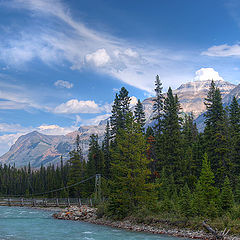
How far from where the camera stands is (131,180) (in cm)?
3503

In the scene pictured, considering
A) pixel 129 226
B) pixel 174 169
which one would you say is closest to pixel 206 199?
pixel 129 226

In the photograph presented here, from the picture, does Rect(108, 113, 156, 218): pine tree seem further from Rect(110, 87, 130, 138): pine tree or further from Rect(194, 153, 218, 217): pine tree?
Rect(110, 87, 130, 138): pine tree

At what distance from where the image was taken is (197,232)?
82.1ft

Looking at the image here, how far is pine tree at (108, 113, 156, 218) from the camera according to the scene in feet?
115

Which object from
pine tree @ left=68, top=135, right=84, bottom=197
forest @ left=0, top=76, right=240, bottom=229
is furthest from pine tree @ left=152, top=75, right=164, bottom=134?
pine tree @ left=68, top=135, right=84, bottom=197

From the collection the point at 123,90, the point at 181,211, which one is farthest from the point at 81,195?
the point at 181,211

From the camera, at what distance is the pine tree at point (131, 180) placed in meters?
35.1

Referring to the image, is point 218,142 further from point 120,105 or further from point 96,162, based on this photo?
point 96,162

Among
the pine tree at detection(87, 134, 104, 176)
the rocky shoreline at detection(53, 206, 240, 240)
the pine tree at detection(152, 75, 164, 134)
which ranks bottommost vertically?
the rocky shoreline at detection(53, 206, 240, 240)

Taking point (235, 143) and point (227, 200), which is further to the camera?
point (235, 143)

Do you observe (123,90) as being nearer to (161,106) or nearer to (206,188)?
(161,106)

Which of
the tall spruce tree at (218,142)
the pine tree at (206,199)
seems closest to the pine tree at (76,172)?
the tall spruce tree at (218,142)

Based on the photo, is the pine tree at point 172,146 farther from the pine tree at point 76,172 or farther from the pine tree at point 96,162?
the pine tree at point 76,172

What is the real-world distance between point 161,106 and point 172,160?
1123 cm
